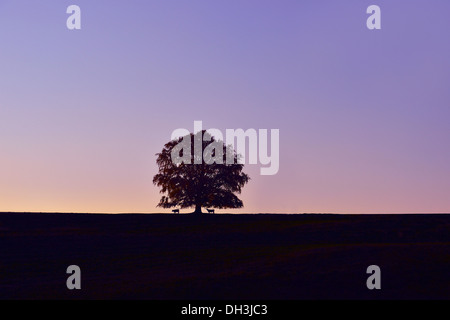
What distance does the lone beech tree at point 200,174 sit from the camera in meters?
69.3

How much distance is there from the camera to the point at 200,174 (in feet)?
229
